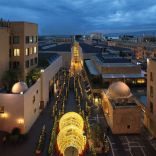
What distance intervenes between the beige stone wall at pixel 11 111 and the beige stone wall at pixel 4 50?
33.2ft

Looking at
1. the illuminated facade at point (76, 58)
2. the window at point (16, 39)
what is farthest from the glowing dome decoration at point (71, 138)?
the illuminated facade at point (76, 58)

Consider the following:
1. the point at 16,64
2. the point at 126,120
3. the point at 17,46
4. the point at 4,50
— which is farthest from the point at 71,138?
the point at 17,46

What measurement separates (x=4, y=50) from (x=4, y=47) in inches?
19.8

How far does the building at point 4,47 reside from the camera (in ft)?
159

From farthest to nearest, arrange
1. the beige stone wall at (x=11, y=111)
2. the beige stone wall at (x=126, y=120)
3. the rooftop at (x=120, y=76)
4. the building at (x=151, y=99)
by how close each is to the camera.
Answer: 1. the rooftop at (x=120, y=76)
2. the beige stone wall at (x=126, y=120)
3. the building at (x=151, y=99)
4. the beige stone wall at (x=11, y=111)

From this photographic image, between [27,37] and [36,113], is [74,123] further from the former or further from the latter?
[27,37]

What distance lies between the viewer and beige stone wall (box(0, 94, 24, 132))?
3978cm

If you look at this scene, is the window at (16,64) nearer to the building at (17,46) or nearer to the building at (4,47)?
the building at (17,46)

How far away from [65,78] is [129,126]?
5047 cm

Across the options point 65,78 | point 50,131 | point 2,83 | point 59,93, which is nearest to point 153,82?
point 50,131

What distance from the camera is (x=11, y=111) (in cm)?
4025

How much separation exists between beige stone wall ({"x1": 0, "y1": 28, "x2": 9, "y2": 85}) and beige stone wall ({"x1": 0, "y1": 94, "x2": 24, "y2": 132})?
10111 mm

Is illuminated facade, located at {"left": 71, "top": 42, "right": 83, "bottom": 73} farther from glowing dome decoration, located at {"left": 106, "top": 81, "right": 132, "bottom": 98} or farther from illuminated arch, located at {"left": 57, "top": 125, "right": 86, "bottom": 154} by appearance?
illuminated arch, located at {"left": 57, "top": 125, "right": 86, "bottom": 154}

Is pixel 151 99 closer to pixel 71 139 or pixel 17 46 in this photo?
pixel 71 139
